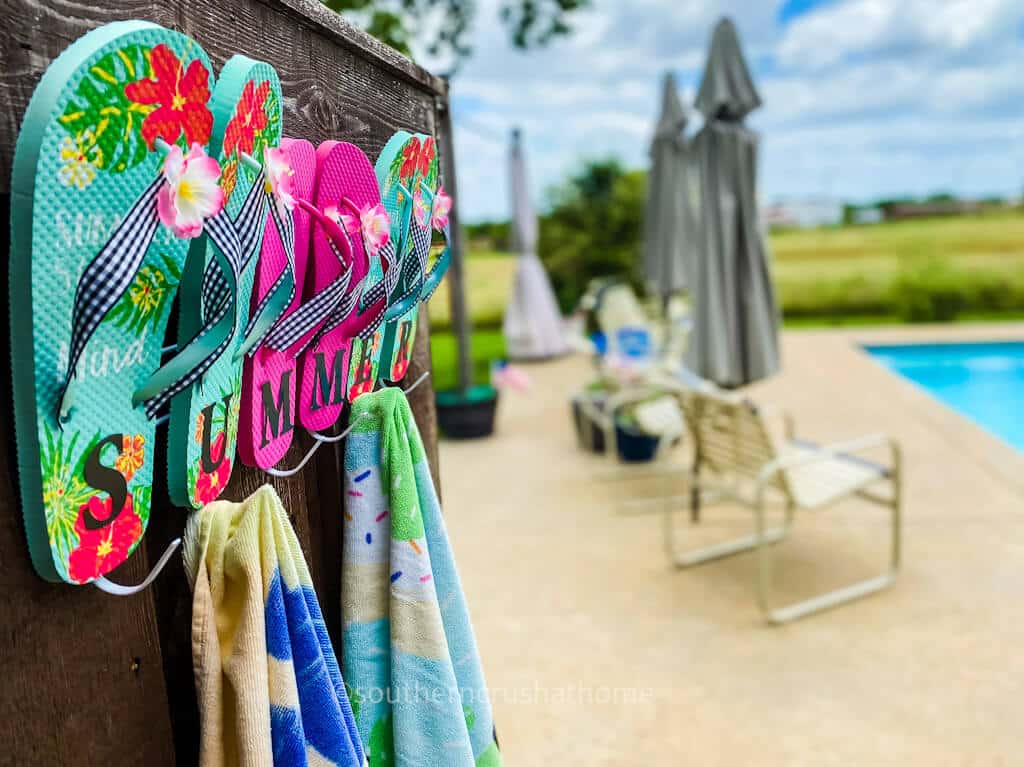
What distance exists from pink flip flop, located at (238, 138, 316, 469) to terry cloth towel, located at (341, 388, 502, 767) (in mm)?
148

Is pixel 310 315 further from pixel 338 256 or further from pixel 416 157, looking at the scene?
pixel 416 157

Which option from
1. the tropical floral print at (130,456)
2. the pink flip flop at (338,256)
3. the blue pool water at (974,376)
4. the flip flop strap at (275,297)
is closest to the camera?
the tropical floral print at (130,456)

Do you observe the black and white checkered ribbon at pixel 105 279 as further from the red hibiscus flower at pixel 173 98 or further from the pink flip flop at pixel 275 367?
the pink flip flop at pixel 275 367

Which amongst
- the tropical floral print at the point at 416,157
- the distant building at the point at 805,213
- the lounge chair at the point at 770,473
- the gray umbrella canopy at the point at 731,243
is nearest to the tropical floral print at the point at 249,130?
the tropical floral print at the point at 416,157

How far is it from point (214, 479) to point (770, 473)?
2.63 m

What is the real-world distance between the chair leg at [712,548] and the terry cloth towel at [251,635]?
9.55ft

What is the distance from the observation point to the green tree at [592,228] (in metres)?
12.1

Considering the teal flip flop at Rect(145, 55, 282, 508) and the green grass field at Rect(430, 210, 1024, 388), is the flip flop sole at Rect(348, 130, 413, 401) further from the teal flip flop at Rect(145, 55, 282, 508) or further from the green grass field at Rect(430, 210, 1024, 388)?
the green grass field at Rect(430, 210, 1024, 388)

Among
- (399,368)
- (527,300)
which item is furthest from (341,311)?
(527,300)

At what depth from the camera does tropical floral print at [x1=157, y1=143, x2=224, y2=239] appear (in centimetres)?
58

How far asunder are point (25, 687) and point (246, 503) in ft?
0.74

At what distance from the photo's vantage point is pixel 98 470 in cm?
60

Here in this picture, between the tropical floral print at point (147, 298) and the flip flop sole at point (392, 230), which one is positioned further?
the flip flop sole at point (392, 230)

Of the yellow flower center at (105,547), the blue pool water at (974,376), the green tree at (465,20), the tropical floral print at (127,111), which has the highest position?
the green tree at (465,20)
